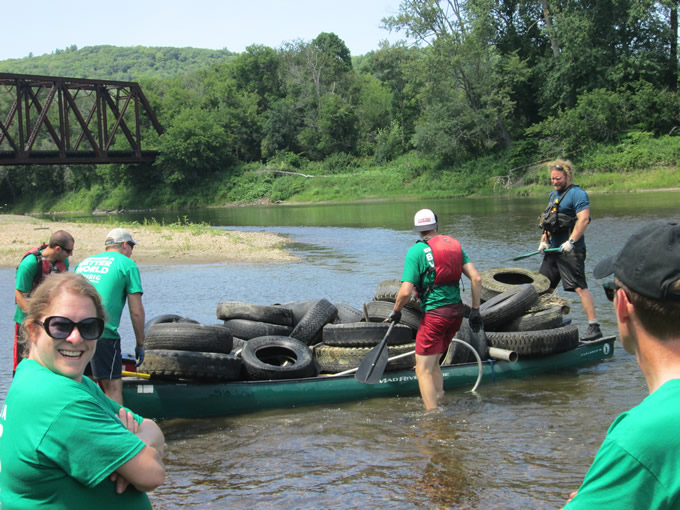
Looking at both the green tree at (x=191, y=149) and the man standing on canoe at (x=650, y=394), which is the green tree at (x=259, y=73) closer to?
the green tree at (x=191, y=149)

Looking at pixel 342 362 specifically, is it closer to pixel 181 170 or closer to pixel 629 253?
A: pixel 629 253

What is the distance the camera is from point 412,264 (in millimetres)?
7031

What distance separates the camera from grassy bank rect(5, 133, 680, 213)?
4253 centimetres

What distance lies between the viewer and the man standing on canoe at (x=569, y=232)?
9.24 meters

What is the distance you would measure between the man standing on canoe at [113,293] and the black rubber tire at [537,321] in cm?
496

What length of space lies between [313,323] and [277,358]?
2.09ft

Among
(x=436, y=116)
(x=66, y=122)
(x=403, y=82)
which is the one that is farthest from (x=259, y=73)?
(x=436, y=116)

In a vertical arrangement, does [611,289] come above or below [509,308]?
above

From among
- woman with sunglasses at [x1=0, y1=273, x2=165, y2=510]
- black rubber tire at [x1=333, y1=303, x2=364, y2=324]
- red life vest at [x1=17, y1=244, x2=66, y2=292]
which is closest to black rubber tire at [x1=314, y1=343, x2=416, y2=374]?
black rubber tire at [x1=333, y1=303, x2=364, y2=324]

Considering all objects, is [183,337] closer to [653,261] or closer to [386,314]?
[386,314]

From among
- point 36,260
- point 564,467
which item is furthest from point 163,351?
point 564,467

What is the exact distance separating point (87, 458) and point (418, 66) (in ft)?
171

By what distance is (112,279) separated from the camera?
6301 mm

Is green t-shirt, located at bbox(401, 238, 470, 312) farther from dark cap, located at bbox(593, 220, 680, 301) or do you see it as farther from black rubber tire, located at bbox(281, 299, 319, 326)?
dark cap, located at bbox(593, 220, 680, 301)
